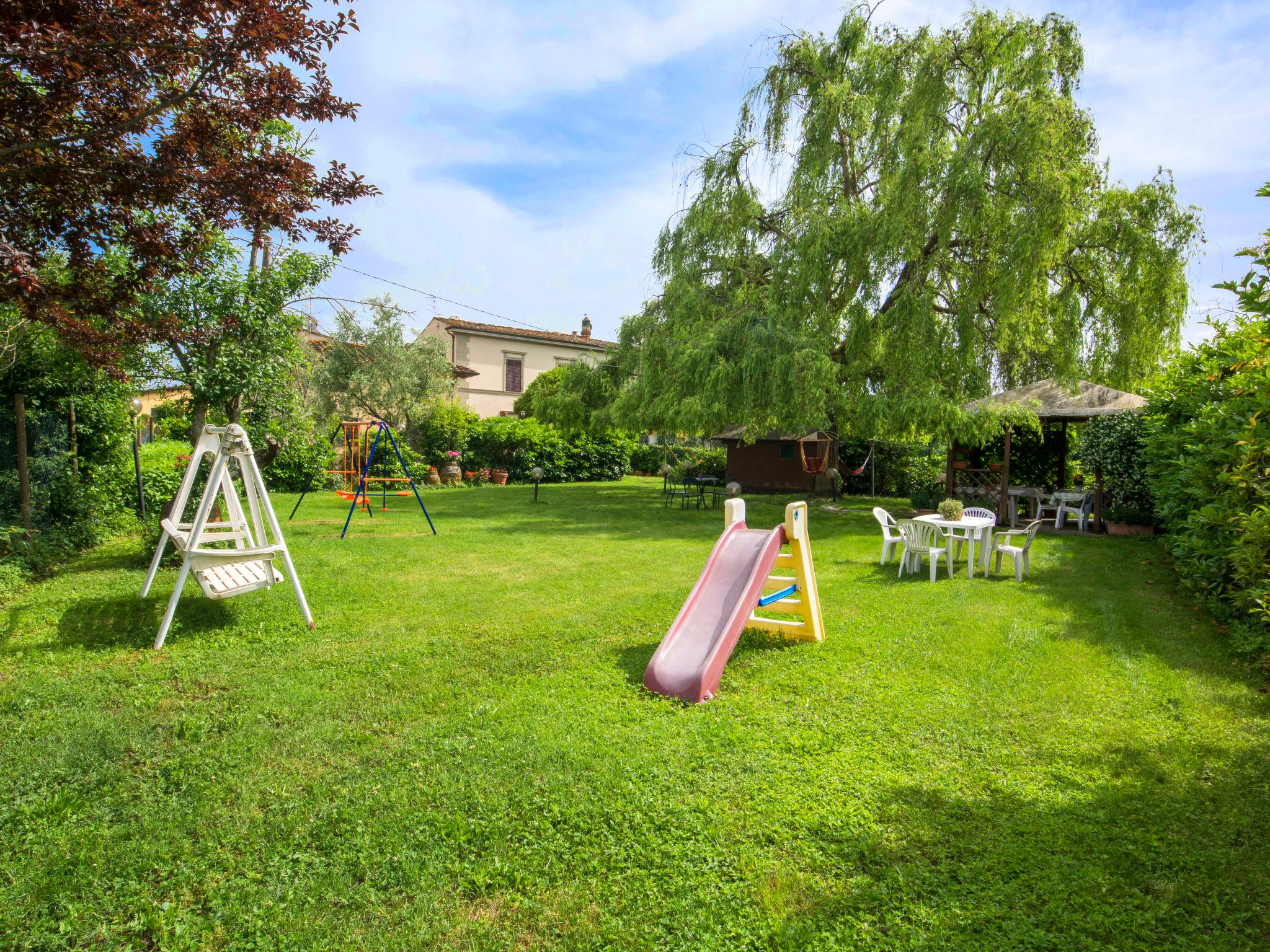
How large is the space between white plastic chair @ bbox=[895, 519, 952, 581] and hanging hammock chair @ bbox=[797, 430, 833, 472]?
5.49 m

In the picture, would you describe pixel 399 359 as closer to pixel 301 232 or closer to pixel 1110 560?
pixel 301 232

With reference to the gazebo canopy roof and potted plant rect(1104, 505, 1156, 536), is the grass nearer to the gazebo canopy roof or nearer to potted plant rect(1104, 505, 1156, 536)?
potted plant rect(1104, 505, 1156, 536)

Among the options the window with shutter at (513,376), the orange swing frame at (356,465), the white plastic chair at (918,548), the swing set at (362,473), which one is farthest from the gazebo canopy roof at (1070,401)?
the window with shutter at (513,376)

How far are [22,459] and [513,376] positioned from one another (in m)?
26.2

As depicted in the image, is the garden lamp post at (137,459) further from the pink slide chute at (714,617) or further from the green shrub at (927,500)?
the green shrub at (927,500)

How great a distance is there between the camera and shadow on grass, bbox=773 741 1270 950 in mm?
2250

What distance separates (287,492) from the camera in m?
17.6

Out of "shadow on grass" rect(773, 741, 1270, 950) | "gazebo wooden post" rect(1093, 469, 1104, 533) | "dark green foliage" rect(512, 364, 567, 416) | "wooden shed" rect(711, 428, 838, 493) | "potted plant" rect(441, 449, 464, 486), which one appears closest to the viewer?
"shadow on grass" rect(773, 741, 1270, 950)

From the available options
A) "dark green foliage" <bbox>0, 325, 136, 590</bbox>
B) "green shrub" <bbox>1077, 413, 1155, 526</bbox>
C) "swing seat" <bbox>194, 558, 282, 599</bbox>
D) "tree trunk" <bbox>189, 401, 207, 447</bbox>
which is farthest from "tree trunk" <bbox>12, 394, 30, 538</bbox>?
"green shrub" <bbox>1077, 413, 1155, 526</bbox>

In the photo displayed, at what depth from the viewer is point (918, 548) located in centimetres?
791

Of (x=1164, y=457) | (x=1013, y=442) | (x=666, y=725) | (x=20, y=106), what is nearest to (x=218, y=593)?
(x=20, y=106)

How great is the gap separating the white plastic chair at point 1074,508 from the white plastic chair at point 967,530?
365cm

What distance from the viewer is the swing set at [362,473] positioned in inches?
488

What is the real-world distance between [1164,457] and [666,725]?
27.0 ft
